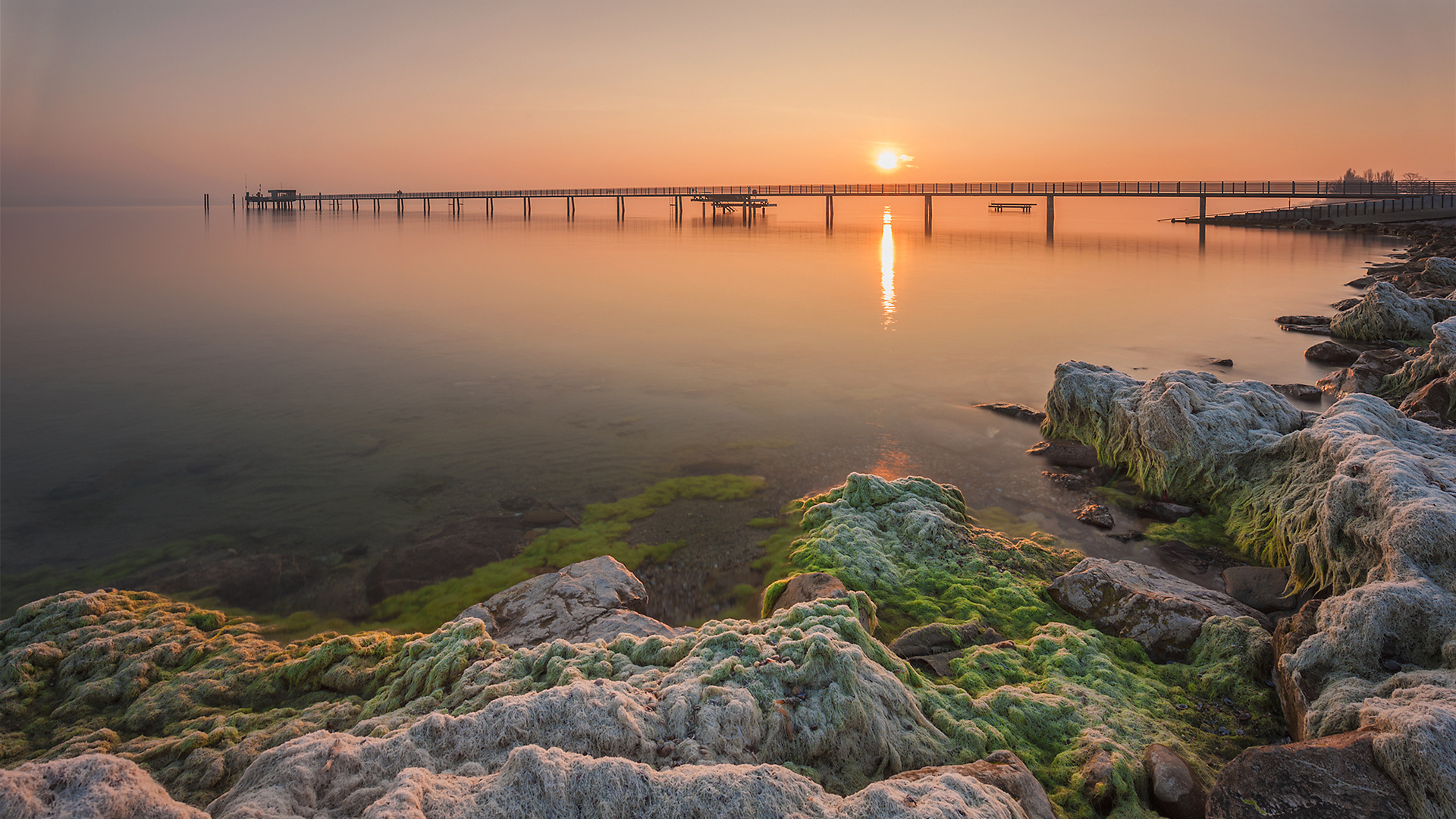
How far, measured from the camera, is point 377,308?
21391 millimetres

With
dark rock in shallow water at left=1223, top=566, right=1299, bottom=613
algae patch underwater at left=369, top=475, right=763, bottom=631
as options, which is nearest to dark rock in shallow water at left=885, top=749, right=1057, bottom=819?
dark rock in shallow water at left=1223, top=566, right=1299, bottom=613

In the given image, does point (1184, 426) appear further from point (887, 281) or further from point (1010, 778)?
point (887, 281)

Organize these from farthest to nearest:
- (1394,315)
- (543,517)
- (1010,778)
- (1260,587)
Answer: (1394,315), (543,517), (1260,587), (1010,778)

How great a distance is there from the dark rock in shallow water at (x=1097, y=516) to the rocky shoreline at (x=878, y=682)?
43cm

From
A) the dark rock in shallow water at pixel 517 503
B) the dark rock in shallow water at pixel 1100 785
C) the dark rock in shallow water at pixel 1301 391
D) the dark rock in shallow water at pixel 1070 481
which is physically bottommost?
the dark rock in shallow water at pixel 1100 785

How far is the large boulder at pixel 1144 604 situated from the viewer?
539 cm

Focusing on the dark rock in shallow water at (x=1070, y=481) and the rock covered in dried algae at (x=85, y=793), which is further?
the dark rock in shallow water at (x=1070, y=481)

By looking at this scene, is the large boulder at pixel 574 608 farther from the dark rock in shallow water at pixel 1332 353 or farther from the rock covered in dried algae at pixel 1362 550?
the dark rock in shallow water at pixel 1332 353

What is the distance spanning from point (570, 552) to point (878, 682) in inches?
167

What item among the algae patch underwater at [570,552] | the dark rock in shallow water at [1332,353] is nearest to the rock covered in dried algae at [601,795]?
the algae patch underwater at [570,552]

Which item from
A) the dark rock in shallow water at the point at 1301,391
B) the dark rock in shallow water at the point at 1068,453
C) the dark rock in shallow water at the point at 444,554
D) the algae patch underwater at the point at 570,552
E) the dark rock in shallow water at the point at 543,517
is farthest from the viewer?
the dark rock in shallow water at the point at 1301,391

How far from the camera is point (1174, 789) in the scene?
368cm

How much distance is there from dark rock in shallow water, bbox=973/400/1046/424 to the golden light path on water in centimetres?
747

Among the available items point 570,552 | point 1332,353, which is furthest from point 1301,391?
point 570,552
